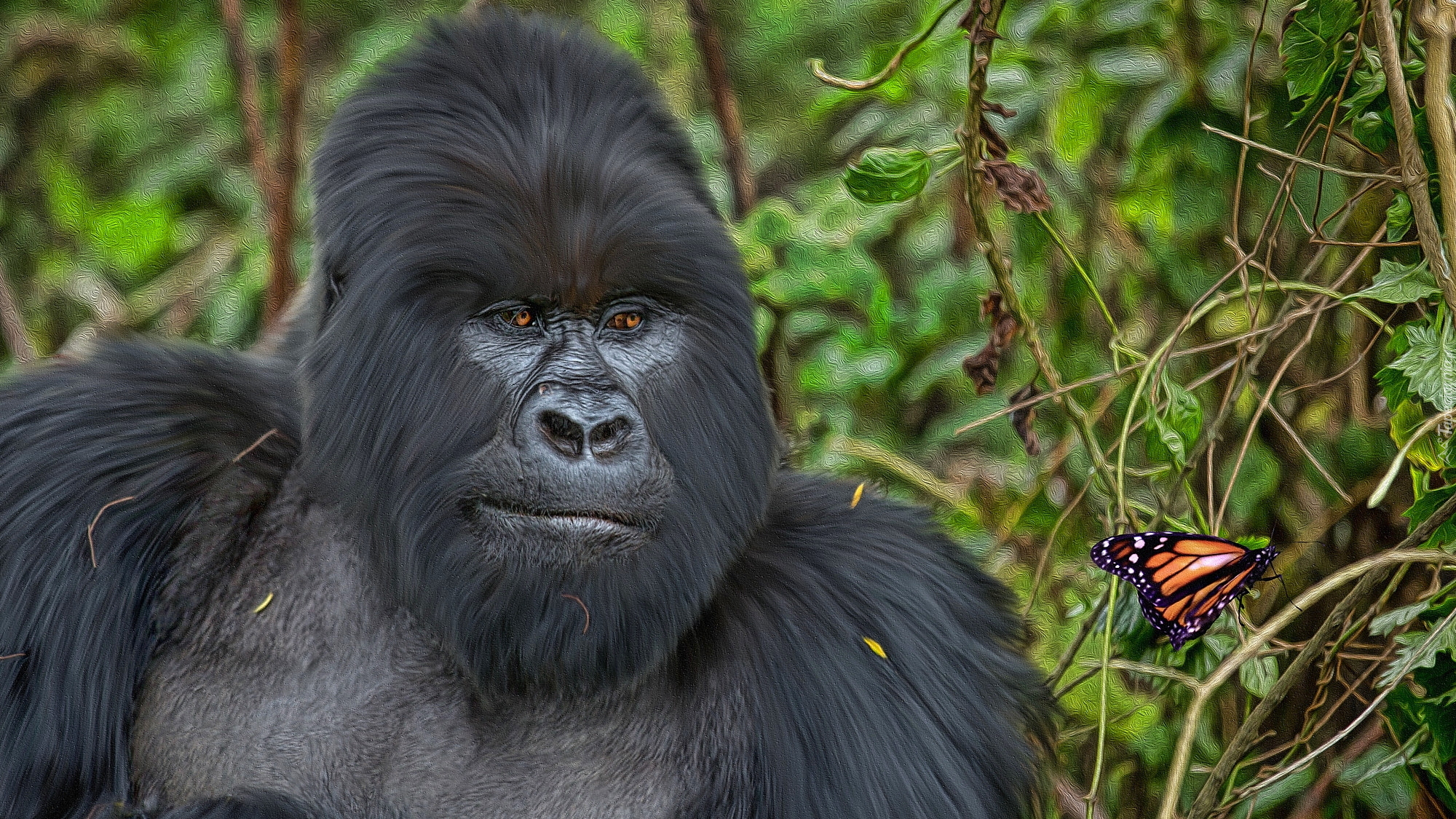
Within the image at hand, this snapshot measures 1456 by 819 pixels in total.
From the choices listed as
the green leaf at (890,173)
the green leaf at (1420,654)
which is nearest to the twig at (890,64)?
the green leaf at (890,173)

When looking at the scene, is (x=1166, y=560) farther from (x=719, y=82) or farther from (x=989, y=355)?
(x=719, y=82)

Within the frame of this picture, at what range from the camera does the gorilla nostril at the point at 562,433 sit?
6.22ft

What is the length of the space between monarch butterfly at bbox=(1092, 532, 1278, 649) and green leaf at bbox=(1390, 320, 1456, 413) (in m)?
0.34

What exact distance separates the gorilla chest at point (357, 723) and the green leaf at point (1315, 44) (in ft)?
4.42

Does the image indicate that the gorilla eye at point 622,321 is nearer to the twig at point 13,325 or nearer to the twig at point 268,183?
the twig at point 268,183

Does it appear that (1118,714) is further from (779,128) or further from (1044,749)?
(779,128)

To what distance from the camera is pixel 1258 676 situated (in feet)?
7.25

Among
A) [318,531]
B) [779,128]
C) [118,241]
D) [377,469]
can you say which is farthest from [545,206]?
[779,128]

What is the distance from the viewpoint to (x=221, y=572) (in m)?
2.16

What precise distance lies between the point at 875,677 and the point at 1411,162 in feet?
3.58

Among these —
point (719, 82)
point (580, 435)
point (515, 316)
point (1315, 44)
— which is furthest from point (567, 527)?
point (719, 82)

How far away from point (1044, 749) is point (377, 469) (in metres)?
1.21

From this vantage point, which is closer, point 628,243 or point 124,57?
point 628,243

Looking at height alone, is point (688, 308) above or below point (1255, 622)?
above
